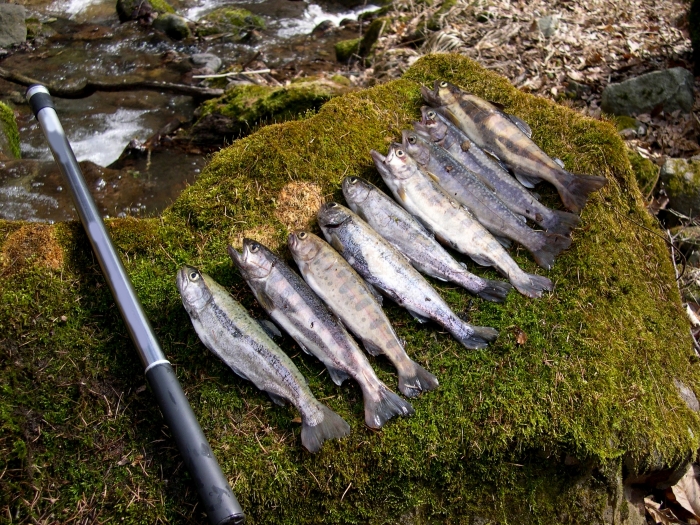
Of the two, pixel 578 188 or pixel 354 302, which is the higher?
pixel 578 188

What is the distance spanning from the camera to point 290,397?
3.45 meters

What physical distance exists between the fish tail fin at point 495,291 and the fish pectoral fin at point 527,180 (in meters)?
1.28

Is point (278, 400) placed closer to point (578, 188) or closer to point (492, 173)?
point (492, 173)

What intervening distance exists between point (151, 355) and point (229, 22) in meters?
11.6

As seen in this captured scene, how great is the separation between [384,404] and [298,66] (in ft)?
30.2

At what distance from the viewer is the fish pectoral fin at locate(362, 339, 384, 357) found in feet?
12.1

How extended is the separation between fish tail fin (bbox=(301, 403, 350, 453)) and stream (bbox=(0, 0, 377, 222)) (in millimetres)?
4576

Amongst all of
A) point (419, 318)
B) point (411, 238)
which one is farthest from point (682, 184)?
point (419, 318)

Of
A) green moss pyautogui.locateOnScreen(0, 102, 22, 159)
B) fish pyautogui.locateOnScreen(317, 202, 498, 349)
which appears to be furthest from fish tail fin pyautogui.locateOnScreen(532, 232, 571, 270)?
green moss pyautogui.locateOnScreen(0, 102, 22, 159)

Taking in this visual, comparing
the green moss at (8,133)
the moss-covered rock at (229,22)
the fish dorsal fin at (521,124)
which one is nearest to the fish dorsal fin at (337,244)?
the fish dorsal fin at (521,124)

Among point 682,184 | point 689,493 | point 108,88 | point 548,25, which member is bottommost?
point 108,88

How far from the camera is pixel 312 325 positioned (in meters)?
3.65

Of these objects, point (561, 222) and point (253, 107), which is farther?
point (253, 107)

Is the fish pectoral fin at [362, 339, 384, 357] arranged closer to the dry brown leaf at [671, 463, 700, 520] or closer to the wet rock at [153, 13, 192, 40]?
the dry brown leaf at [671, 463, 700, 520]
